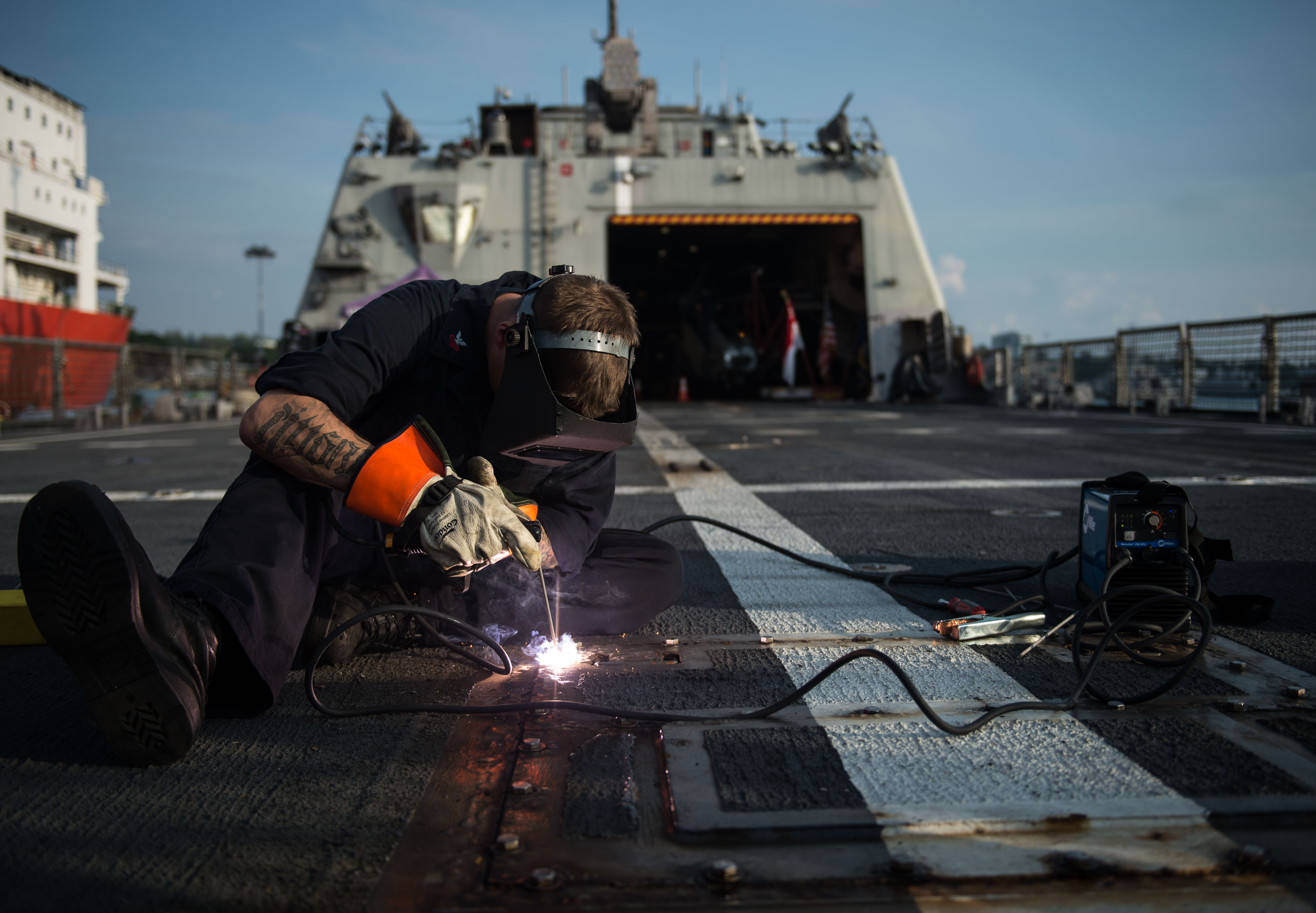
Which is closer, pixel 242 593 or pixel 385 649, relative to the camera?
pixel 242 593

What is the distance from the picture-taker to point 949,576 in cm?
254

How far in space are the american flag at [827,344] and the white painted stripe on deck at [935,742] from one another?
16.2 m

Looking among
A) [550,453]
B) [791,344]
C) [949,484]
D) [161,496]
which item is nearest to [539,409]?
[550,453]

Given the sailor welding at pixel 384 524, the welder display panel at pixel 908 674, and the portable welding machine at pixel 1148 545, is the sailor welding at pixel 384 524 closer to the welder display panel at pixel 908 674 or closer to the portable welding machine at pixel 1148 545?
the welder display panel at pixel 908 674

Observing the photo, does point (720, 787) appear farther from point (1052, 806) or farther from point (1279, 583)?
point (1279, 583)

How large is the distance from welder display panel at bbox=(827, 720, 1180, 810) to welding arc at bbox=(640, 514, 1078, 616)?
875 millimetres

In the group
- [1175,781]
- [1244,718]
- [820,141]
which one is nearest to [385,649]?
[1175,781]

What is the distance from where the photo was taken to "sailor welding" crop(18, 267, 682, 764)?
135 centimetres

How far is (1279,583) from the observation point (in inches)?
96.7

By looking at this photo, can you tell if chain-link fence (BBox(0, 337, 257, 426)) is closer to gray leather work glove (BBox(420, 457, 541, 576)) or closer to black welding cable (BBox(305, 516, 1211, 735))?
black welding cable (BBox(305, 516, 1211, 735))

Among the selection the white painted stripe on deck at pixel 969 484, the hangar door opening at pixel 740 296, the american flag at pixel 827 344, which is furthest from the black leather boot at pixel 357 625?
the american flag at pixel 827 344

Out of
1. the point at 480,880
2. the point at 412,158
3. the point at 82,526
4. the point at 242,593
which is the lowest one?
the point at 480,880

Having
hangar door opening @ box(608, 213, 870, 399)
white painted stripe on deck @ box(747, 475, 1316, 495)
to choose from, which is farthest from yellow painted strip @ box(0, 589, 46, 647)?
hangar door opening @ box(608, 213, 870, 399)

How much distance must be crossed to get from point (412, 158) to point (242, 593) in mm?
14819
